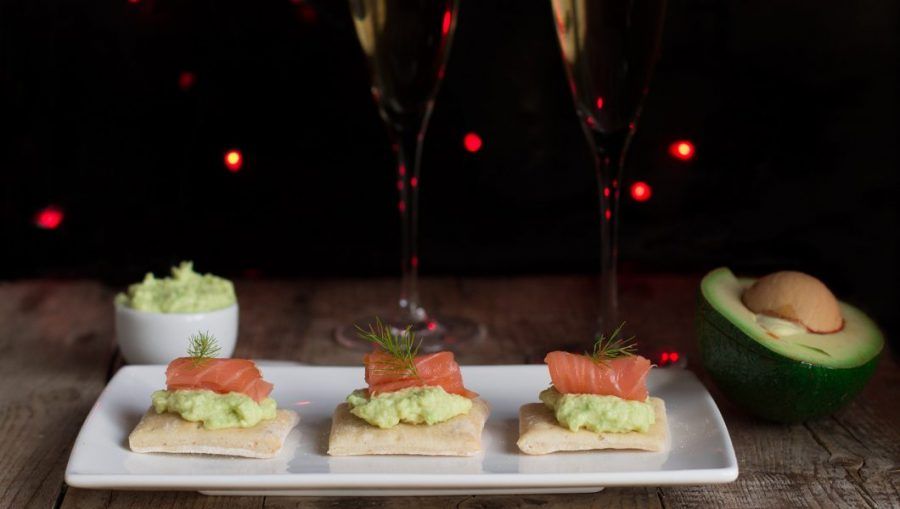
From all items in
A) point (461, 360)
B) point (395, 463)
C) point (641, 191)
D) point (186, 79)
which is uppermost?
point (186, 79)

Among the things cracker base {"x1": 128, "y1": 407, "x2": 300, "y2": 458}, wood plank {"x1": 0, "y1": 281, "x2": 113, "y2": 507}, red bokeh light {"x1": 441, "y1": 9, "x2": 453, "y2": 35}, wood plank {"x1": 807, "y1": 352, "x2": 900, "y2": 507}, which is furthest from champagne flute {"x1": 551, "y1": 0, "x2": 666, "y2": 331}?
wood plank {"x1": 0, "y1": 281, "x2": 113, "y2": 507}

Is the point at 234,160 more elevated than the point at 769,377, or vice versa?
the point at 234,160

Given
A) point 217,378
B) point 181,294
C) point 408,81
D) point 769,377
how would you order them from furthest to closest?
point 408,81, point 181,294, point 769,377, point 217,378

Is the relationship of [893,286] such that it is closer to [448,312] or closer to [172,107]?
[448,312]

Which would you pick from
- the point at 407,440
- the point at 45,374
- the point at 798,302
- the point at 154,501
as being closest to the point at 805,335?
the point at 798,302

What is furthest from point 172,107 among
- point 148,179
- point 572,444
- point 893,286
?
point 893,286

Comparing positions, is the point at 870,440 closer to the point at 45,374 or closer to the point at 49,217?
the point at 45,374

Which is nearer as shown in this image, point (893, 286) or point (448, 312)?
point (448, 312)
